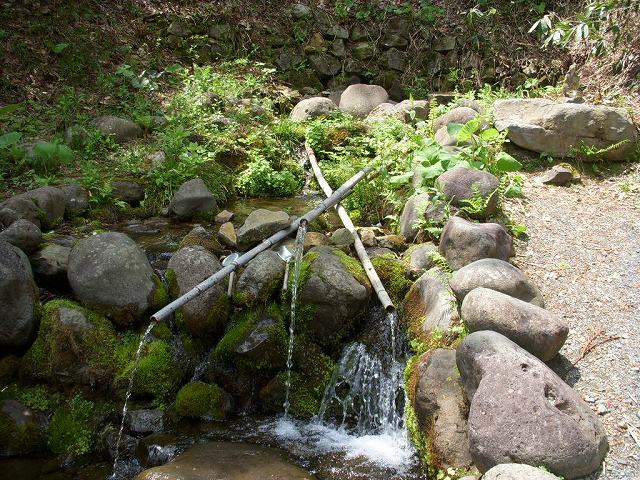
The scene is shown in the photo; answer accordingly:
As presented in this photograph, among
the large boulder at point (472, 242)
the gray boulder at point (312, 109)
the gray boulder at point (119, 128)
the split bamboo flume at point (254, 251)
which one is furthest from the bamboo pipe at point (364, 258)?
the gray boulder at point (119, 128)

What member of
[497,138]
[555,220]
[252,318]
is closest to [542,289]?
[555,220]

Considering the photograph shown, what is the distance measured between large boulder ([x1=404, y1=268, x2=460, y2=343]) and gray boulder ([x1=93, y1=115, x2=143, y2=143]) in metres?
5.61

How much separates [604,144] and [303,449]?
5250 millimetres

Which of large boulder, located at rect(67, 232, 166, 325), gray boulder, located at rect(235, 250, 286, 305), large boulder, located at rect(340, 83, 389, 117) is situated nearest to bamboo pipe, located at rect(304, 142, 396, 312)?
gray boulder, located at rect(235, 250, 286, 305)

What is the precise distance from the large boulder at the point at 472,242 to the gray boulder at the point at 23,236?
3971 mm

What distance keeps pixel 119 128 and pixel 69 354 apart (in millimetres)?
4717

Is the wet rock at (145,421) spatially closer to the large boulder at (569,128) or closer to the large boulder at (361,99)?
the large boulder at (569,128)

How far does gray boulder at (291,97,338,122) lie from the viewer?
9367 millimetres

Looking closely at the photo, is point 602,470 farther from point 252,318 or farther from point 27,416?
point 27,416

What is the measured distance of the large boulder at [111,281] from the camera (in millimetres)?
5078

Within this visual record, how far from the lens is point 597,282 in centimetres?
488

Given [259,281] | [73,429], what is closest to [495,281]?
[259,281]

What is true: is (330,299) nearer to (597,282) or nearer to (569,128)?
(597,282)

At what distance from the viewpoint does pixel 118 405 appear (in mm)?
4867
